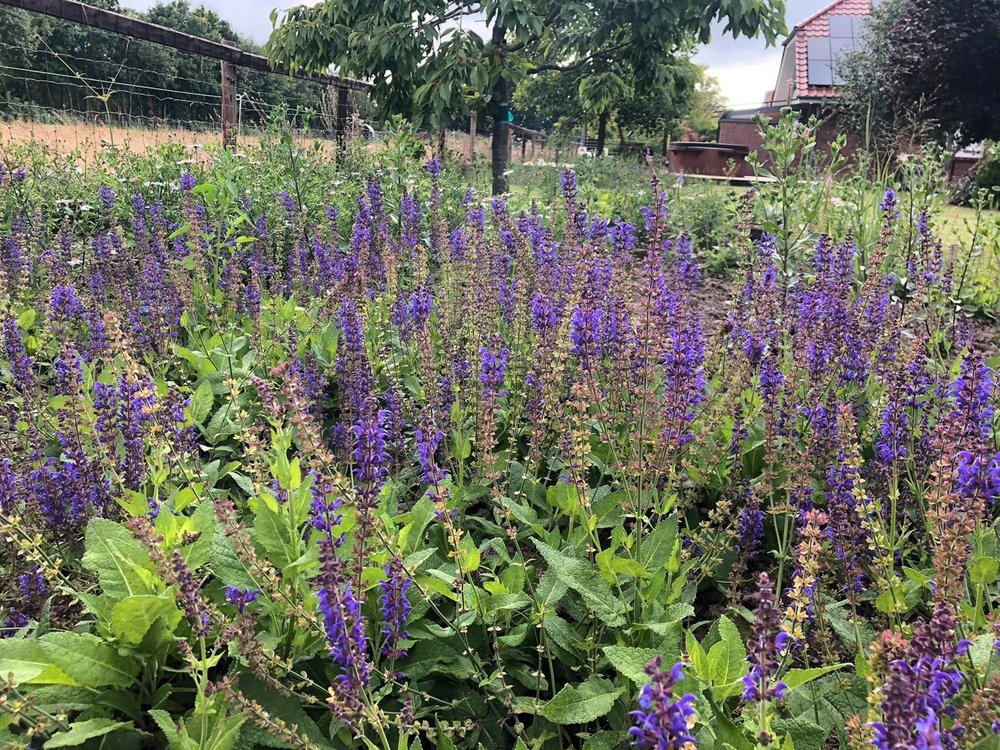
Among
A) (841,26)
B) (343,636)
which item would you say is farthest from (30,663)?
(841,26)

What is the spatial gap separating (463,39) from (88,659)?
29.1 feet

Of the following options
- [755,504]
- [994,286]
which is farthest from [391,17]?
[755,504]

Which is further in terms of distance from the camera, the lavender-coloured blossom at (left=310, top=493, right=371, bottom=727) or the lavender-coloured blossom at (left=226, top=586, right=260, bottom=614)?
the lavender-coloured blossom at (left=226, top=586, right=260, bottom=614)

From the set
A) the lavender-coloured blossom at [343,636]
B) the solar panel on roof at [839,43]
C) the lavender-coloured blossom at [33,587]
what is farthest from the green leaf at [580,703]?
the solar panel on roof at [839,43]

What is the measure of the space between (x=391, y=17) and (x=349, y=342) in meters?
8.05

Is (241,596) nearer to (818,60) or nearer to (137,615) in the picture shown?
(137,615)

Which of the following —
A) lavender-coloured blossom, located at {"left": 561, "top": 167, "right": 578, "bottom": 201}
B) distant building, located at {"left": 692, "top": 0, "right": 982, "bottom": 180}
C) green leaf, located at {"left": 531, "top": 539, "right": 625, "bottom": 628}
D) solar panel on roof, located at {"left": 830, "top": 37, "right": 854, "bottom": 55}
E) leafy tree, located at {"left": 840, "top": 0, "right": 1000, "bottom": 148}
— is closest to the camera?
green leaf, located at {"left": 531, "top": 539, "right": 625, "bottom": 628}

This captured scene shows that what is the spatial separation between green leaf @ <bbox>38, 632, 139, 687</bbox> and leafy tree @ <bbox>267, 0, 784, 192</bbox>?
8028 millimetres

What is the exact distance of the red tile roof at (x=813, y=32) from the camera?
104ft

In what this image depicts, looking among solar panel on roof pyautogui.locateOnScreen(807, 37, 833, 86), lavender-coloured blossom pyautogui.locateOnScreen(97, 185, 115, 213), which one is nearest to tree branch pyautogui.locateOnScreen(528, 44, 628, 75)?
lavender-coloured blossom pyautogui.locateOnScreen(97, 185, 115, 213)

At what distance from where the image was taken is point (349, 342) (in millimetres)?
2551

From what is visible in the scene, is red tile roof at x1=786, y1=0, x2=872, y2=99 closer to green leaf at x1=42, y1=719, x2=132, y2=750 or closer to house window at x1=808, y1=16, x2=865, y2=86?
house window at x1=808, y1=16, x2=865, y2=86

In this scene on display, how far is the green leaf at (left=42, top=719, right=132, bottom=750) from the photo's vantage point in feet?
4.54

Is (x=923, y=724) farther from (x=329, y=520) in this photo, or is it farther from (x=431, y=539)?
(x=431, y=539)
